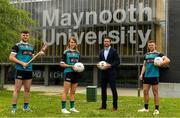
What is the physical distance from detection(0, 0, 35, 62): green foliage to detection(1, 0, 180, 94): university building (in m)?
16.1

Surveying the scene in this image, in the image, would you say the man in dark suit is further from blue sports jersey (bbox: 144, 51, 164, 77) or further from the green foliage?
the green foliage

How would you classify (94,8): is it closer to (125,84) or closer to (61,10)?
(61,10)

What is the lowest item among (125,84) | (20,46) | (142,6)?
(125,84)

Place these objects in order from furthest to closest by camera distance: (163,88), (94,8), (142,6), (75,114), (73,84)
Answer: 1. (94,8)
2. (142,6)
3. (163,88)
4. (73,84)
5. (75,114)

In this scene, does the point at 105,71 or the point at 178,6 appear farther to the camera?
the point at 178,6

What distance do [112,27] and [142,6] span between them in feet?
13.4

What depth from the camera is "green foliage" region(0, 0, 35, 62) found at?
83.1ft

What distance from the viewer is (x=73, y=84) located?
1139 cm

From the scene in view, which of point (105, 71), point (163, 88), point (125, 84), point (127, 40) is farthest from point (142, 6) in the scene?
point (105, 71)

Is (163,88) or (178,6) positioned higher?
(178,6)

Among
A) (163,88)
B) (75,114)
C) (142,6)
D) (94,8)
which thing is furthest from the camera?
(94,8)

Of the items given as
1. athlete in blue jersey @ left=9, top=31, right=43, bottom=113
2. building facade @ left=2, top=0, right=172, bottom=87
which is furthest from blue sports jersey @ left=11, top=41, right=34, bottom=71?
building facade @ left=2, top=0, right=172, bottom=87

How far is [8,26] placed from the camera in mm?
26562

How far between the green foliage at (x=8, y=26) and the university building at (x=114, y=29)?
1612cm
